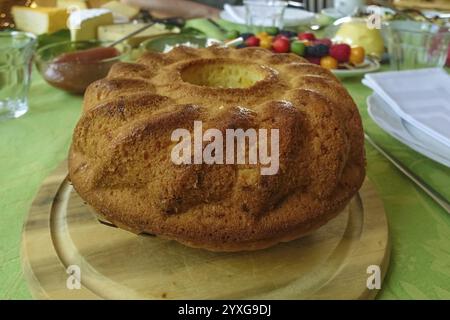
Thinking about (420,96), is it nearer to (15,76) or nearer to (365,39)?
(365,39)

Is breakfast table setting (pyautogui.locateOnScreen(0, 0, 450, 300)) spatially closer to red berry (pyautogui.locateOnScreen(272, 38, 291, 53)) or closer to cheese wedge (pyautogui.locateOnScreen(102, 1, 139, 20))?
red berry (pyautogui.locateOnScreen(272, 38, 291, 53))

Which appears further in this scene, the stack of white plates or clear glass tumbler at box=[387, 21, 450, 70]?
clear glass tumbler at box=[387, 21, 450, 70]

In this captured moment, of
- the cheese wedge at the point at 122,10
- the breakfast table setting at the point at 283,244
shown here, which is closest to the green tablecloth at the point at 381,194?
the breakfast table setting at the point at 283,244

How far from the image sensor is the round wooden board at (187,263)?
649mm

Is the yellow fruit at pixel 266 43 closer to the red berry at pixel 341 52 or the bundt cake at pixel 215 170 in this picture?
the red berry at pixel 341 52

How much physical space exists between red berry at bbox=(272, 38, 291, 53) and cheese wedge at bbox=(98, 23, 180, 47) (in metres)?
0.51

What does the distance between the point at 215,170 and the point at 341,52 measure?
1.12m

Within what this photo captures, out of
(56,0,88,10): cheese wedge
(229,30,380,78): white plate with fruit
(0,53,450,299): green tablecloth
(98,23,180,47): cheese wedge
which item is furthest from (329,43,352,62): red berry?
(56,0,88,10): cheese wedge

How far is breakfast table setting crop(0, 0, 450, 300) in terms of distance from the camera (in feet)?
2.21

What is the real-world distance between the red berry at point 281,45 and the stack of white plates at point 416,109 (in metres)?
0.55

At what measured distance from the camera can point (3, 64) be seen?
127 cm

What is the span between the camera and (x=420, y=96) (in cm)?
116
